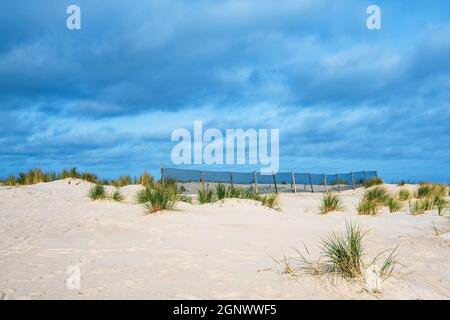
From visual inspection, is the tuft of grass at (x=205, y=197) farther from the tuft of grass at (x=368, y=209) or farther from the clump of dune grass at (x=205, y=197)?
the tuft of grass at (x=368, y=209)

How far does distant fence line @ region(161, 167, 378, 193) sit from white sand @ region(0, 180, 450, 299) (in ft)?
28.3

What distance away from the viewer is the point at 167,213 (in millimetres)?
10242

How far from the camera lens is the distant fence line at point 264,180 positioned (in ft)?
76.6

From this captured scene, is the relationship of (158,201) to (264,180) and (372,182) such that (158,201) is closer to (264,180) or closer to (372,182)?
(264,180)

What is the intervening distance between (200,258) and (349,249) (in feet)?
7.32

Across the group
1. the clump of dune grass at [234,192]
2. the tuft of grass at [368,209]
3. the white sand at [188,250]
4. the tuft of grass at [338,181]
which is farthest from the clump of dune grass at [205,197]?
the tuft of grass at [338,181]

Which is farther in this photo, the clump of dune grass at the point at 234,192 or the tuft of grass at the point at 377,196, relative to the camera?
the tuft of grass at the point at 377,196

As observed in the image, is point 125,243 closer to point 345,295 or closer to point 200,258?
point 200,258

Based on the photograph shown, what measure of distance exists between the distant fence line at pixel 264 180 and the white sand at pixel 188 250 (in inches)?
340

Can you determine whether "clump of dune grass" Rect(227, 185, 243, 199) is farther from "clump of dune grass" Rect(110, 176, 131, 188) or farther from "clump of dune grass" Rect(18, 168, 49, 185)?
"clump of dune grass" Rect(18, 168, 49, 185)

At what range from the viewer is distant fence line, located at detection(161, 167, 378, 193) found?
23.3 m

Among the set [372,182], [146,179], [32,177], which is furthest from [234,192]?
[372,182]

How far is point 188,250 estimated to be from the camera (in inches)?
276

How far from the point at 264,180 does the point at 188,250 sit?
21.0m
